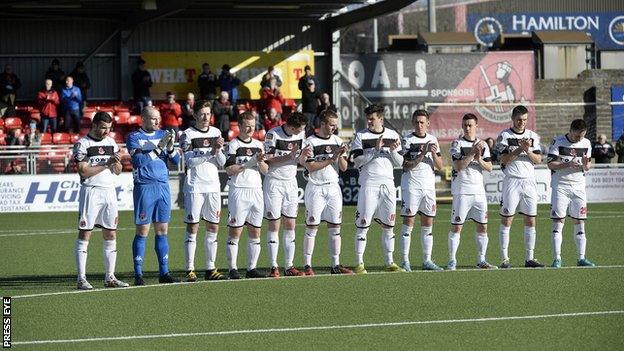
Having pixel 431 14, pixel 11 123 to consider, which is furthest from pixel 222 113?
pixel 431 14

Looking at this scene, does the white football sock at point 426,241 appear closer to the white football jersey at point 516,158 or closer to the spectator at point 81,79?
the white football jersey at point 516,158

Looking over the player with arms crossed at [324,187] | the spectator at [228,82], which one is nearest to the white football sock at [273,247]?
the player with arms crossed at [324,187]

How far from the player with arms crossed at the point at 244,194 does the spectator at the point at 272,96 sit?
1902cm

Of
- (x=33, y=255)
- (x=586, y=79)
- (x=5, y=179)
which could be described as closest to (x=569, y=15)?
(x=586, y=79)

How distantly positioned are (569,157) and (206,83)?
1890 centimetres

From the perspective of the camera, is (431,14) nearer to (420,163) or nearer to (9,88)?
(9,88)

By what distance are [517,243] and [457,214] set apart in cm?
458

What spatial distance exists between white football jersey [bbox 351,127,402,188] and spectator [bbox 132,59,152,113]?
62.1 feet

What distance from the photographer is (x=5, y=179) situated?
1146 inches

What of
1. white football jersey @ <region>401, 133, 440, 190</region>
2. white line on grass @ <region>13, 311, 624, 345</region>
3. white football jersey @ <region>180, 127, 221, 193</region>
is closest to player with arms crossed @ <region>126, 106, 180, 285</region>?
white football jersey @ <region>180, 127, 221, 193</region>

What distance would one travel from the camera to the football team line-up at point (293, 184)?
1497 centimetres

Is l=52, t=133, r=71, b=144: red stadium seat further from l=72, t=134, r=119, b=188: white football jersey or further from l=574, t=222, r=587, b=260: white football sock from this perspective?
l=574, t=222, r=587, b=260: white football sock

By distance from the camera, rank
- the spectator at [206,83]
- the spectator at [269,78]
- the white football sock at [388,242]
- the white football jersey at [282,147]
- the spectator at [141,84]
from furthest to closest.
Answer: the spectator at [269,78] < the spectator at [141,84] < the spectator at [206,83] < the white football sock at [388,242] < the white football jersey at [282,147]

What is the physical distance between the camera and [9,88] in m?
33.1
